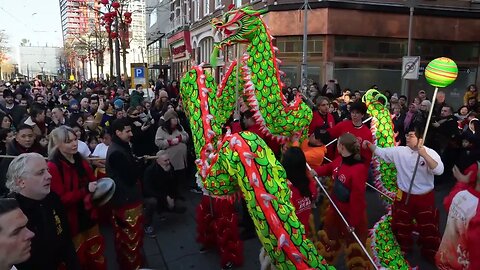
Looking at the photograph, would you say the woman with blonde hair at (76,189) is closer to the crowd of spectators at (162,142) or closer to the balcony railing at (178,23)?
the crowd of spectators at (162,142)

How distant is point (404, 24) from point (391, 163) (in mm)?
13150

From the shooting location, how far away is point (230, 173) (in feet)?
9.37

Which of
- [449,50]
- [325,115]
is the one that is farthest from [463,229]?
[449,50]

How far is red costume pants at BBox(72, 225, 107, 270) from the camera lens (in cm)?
337

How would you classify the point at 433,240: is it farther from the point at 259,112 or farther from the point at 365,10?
the point at 365,10

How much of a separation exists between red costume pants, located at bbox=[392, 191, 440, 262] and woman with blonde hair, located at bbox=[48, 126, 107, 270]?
305 cm

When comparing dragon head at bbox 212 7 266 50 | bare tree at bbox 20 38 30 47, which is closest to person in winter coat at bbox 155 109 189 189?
dragon head at bbox 212 7 266 50

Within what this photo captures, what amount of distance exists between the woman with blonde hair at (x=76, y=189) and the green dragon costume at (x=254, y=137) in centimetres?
99

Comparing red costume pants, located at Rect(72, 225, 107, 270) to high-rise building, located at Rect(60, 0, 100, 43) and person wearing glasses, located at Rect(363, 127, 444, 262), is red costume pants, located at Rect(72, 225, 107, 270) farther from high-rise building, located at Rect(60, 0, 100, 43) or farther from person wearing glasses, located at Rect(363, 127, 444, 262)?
high-rise building, located at Rect(60, 0, 100, 43)

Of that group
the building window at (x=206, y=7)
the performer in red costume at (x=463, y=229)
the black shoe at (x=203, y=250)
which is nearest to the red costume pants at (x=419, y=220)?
the performer in red costume at (x=463, y=229)

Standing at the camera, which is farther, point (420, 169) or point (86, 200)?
point (420, 169)

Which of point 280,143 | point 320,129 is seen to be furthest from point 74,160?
point 320,129

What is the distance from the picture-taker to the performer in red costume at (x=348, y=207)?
3.60 meters

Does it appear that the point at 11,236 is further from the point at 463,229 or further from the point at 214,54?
the point at 214,54
